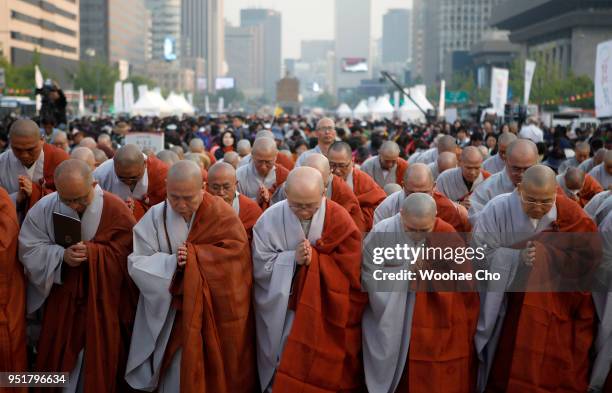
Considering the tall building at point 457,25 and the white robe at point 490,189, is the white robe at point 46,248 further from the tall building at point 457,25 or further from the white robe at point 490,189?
the tall building at point 457,25

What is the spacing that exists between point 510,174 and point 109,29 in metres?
124

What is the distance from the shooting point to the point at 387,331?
6.21 m

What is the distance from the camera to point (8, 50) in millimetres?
78062

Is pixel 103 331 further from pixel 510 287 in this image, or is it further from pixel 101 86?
pixel 101 86

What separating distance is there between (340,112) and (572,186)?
59765 mm

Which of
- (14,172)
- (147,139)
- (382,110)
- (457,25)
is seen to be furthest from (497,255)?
(457,25)

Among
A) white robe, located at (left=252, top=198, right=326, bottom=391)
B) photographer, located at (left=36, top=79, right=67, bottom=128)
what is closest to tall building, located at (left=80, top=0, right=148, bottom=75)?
photographer, located at (left=36, top=79, right=67, bottom=128)

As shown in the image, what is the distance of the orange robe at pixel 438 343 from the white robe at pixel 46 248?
2308 mm

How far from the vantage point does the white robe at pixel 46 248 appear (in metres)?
6.08

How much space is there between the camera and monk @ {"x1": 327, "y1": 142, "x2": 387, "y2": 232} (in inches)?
355

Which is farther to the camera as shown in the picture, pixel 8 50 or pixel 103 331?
pixel 8 50

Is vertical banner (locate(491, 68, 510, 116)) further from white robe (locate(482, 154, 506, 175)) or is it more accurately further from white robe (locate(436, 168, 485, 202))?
white robe (locate(436, 168, 485, 202))

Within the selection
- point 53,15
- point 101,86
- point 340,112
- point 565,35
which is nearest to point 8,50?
point 101,86

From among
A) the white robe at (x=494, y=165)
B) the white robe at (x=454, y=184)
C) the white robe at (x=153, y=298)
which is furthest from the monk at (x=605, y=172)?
the white robe at (x=153, y=298)
